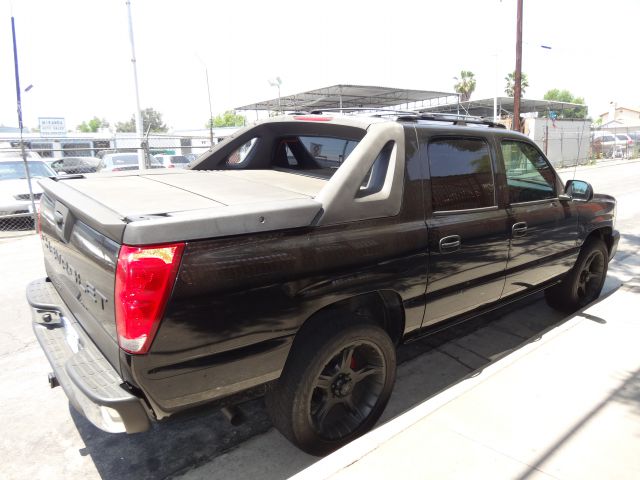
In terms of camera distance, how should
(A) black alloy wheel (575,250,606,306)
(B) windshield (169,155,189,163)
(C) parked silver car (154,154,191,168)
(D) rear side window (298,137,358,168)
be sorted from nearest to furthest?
(D) rear side window (298,137,358,168), (A) black alloy wheel (575,250,606,306), (C) parked silver car (154,154,191,168), (B) windshield (169,155,189,163)

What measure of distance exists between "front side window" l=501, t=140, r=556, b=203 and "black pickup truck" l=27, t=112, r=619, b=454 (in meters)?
0.02

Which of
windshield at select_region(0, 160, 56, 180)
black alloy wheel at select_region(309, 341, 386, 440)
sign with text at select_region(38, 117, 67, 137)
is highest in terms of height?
sign with text at select_region(38, 117, 67, 137)

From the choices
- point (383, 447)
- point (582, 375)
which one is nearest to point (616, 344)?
point (582, 375)

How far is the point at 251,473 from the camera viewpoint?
2.54 metres

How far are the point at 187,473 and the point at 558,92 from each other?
392 feet

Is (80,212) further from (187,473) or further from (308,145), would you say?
(308,145)

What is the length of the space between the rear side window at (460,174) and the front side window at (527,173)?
0.34 metres

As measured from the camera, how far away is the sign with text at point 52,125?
1363 inches

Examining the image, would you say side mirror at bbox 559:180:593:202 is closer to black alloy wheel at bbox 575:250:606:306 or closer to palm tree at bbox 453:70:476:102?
black alloy wheel at bbox 575:250:606:306

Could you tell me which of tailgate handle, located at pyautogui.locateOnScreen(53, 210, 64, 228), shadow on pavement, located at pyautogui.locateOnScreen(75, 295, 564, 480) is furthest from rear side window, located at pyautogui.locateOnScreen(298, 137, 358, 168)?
tailgate handle, located at pyautogui.locateOnScreen(53, 210, 64, 228)

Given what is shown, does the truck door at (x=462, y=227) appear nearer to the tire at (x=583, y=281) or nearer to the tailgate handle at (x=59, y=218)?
the tire at (x=583, y=281)

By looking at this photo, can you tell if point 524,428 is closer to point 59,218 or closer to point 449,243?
point 449,243

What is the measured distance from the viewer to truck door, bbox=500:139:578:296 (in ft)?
11.7

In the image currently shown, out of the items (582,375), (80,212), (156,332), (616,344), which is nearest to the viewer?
(156,332)
